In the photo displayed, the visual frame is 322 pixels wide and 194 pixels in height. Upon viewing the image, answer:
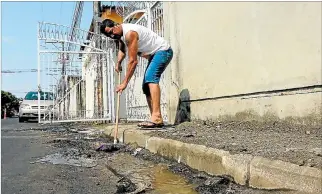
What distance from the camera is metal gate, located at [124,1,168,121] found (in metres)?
7.48

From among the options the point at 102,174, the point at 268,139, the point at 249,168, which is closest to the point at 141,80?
Result: the point at 102,174

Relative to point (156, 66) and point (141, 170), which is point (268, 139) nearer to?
point (141, 170)

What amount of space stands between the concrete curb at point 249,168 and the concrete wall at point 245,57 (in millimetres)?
1101

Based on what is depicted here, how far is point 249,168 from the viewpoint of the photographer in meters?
2.86

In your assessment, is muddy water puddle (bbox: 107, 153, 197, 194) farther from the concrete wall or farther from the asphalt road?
the concrete wall

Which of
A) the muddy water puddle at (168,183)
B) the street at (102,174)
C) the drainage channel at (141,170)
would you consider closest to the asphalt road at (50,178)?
the street at (102,174)

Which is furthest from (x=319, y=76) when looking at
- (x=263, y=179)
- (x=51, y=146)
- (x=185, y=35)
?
(x=51, y=146)

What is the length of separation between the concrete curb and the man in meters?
1.74

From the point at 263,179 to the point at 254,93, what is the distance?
2.17m

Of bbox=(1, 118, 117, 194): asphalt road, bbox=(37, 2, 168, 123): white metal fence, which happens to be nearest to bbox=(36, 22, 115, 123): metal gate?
bbox=(37, 2, 168, 123): white metal fence

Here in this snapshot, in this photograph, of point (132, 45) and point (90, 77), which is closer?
point (132, 45)

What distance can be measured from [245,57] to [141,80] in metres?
4.27

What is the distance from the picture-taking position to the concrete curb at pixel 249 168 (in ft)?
7.98

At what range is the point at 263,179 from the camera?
270cm
